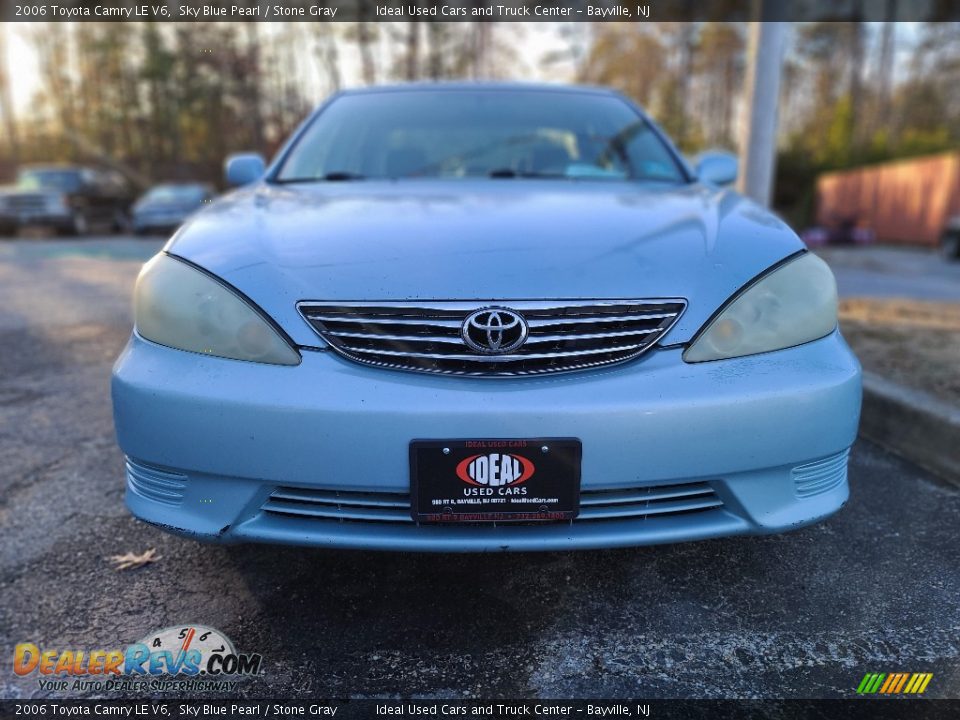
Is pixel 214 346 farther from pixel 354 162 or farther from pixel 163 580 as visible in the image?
pixel 354 162

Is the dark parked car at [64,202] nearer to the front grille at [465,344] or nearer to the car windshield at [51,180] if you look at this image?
the car windshield at [51,180]

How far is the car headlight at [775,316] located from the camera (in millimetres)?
1440

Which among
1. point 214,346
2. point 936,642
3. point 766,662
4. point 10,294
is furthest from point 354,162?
point 10,294

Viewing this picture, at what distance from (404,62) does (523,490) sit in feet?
89.3

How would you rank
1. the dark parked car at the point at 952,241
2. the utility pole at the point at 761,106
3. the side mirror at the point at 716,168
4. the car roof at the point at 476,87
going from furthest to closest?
the dark parked car at the point at 952,241 < the utility pole at the point at 761,106 < the car roof at the point at 476,87 < the side mirror at the point at 716,168

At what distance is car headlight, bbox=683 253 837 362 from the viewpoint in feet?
4.73

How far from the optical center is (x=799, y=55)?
3081 cm

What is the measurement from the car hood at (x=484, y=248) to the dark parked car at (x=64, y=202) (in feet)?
51.1

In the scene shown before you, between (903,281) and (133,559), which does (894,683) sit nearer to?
(133,559)

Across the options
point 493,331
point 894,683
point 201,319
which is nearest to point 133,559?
point 201,319

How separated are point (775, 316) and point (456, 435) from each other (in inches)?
30.2

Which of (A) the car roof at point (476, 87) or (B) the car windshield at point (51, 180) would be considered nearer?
(A) the car roof at point (476, 87)

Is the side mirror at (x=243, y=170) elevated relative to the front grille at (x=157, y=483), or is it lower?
elevated

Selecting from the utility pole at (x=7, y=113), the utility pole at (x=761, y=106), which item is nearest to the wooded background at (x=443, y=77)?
the utility pole at (x=7, y=113)
